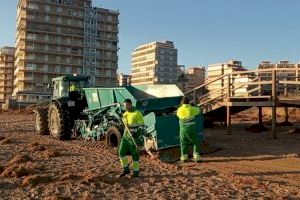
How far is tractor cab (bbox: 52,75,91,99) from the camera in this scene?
17.4 meters

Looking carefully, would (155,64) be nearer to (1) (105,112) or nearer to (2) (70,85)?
(2) (70,85)

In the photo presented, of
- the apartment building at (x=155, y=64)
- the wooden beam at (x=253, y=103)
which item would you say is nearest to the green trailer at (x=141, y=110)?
the wooden beam at (x=253, y=103)

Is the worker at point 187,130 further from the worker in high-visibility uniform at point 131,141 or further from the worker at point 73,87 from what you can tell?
the worker at point 73,87

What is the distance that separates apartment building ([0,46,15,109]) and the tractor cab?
94.0m

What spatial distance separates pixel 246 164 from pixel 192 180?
259cm

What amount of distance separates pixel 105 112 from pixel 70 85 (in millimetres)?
3306

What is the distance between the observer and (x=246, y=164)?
36.4 feet

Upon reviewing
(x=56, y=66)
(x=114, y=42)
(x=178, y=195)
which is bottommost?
(x=178, y=195)

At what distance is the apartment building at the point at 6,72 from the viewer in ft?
356

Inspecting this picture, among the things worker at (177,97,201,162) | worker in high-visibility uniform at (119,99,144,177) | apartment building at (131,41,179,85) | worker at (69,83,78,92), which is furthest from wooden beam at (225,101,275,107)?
apartment building at (131,41,179,85)

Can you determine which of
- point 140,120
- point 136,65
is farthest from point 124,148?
point 136,65

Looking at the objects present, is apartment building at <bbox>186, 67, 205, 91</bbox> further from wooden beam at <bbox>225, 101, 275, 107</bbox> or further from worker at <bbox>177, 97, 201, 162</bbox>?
worker at <bbox>177, 97, 201, 162</bbox>

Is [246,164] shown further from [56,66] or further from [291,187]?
[56,66]

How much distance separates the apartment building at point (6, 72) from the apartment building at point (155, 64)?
43.2 m
